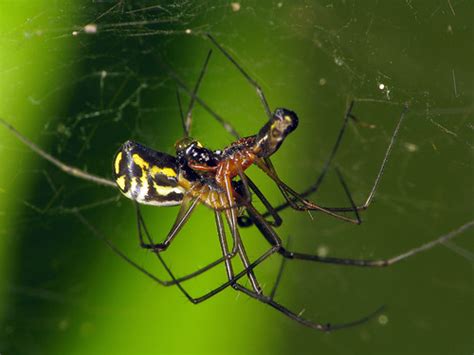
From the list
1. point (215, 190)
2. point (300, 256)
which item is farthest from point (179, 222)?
point (300, 256)

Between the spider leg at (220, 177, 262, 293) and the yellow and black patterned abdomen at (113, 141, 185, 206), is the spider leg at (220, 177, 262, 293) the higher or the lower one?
the lower one

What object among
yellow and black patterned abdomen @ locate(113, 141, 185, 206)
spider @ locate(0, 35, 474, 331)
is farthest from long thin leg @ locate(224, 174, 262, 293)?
yellow and black patterned abdomen @ locate(113, 141, 185, 206)

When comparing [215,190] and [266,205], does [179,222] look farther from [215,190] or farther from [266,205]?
[266,205]

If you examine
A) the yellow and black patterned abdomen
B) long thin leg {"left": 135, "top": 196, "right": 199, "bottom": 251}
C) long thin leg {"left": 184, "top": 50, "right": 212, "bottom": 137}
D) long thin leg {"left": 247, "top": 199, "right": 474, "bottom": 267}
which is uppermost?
long thin leg {"left": 184, "top": 50, "right": 212, "bottom": 137}

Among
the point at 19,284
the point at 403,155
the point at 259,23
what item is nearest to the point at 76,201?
the point at 19,284

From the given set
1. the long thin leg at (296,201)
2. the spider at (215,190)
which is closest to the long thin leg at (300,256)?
the spider at (215,190)

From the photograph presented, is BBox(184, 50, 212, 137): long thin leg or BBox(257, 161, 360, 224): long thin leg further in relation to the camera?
BBox(184, 50, 212, 137): long thin leg

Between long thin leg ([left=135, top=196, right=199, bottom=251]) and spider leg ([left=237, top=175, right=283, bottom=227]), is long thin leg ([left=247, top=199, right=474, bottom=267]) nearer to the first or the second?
spider leg ([left=237, top=175, right=283, bottom=227])
